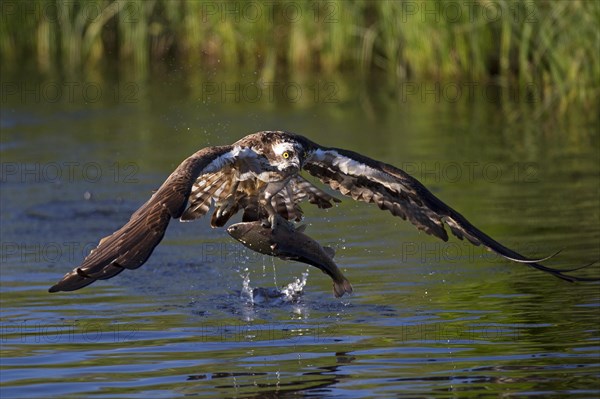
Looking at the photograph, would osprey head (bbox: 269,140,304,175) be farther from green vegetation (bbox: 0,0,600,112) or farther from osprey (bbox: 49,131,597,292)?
green vegetation (bbox: 0,0,600,112)

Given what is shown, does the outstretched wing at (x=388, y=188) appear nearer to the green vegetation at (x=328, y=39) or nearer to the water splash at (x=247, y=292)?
the water splash at (x=247, y=292)

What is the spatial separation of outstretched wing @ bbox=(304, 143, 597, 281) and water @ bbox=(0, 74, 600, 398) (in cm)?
61

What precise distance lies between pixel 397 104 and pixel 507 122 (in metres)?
2.06

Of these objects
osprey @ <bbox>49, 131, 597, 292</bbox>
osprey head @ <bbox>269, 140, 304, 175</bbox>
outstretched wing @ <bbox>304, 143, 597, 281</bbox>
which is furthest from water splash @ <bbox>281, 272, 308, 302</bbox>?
osprey head @ <bbox>269, 140, 304, 175</bbox>

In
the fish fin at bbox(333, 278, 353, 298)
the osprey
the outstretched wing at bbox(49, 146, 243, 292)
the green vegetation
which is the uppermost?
the green vegetation

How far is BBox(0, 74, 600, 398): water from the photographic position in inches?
300

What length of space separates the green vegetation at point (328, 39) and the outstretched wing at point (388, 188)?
6657 millimetres

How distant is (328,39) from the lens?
19.2m

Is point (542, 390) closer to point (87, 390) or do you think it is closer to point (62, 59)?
point (87, 390)

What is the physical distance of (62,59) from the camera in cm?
2144

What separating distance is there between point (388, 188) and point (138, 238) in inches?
102

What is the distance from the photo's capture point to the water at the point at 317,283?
7613 mm

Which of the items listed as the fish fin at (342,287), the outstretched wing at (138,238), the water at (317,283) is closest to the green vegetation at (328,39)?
the water at (317,283)

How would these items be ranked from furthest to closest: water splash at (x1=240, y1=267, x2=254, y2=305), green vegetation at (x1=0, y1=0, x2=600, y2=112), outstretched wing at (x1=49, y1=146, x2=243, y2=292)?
green vegetation at (x1=0, y1=0, x2=600, y2=112) → water splash at (x1=240, y1=267, x2=254, y2=305) → outstretched wing at (x1=49, y1=146, x2=243, y2=292)
